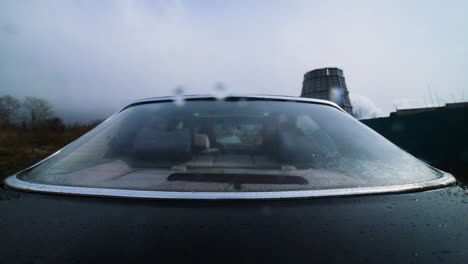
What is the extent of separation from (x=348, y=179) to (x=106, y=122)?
128 cm

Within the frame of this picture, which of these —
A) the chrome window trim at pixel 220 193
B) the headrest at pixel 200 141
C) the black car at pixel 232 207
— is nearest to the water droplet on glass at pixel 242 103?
the headrest at pixel 200 141

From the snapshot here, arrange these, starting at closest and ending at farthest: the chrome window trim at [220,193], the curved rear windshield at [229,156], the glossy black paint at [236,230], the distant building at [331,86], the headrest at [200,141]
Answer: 1. the glossy black paint at [236,230]
2. the chrome window trim at [220,193]
3. the curved rear windshield at [229,156]
4. the headrest at [200,141]
5. the distant building at [331,86]

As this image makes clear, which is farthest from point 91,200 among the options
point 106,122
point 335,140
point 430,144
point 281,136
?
point 430,144

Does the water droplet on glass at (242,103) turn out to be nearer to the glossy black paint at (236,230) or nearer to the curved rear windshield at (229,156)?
the curved rear windshield at (229,156)

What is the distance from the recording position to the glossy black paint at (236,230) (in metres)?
0.53

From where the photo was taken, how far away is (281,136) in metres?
1.50

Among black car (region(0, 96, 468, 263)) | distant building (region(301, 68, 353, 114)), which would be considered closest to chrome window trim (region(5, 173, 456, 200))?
black car (region(0, 96, 468, 263))

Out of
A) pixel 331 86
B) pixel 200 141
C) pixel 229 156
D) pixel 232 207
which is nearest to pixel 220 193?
pixel 232 207

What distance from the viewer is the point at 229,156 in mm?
1505

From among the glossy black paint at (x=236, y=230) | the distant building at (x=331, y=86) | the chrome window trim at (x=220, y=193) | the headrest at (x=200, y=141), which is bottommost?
the glossy black paint at (x=236, y=230)

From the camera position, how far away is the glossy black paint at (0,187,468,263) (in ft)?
1.75

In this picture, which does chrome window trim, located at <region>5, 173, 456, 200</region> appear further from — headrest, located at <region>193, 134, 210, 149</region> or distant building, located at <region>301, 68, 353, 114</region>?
distant building, located at <region>301, 68, 353, 114</region>

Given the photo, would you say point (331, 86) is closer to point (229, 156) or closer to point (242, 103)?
point (242, 103)

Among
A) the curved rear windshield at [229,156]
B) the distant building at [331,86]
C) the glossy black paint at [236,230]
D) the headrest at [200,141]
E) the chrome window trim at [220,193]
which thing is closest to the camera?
the glossy black paint at [236,230]
